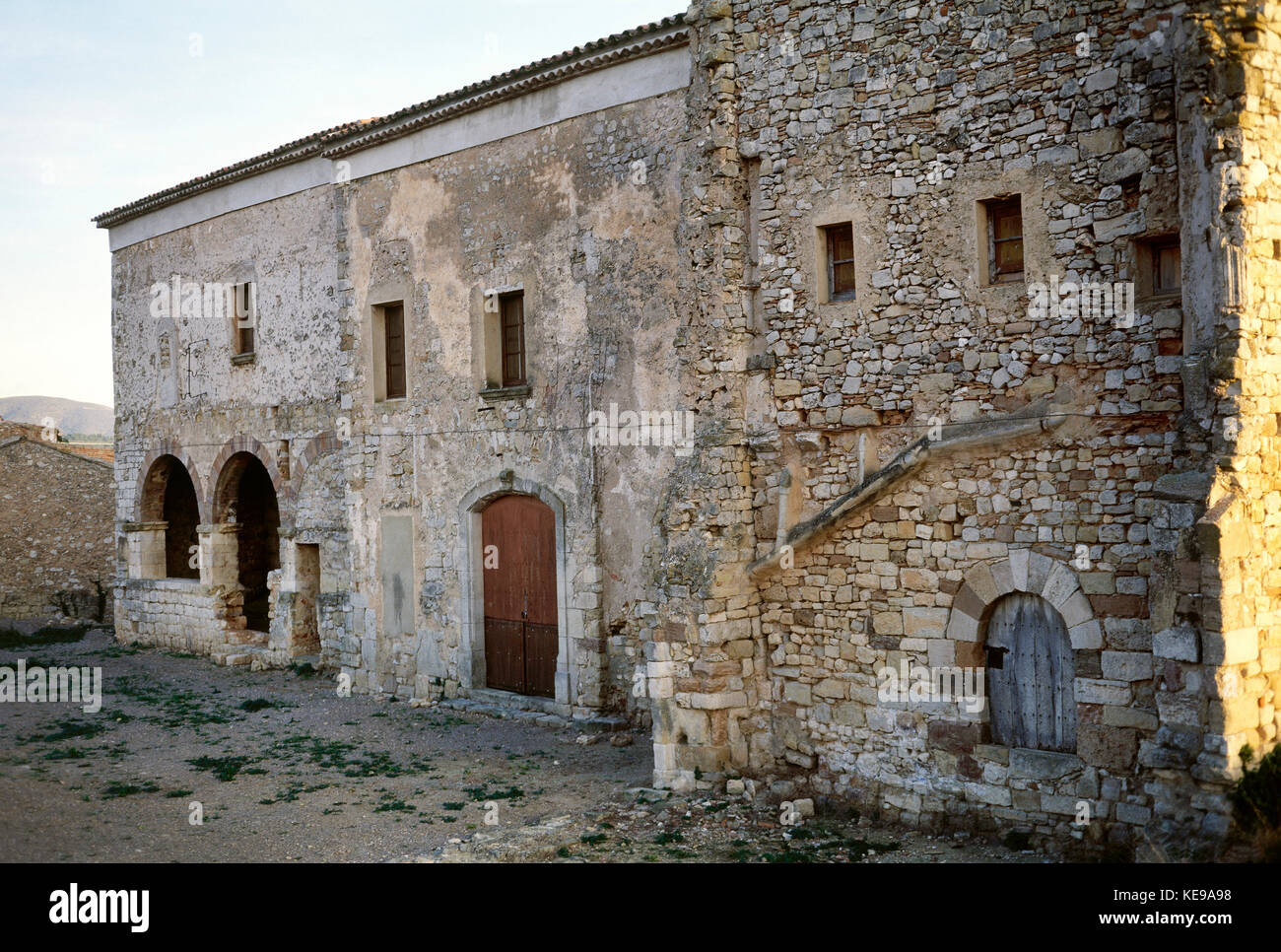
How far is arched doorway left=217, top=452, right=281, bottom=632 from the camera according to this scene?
1917cm

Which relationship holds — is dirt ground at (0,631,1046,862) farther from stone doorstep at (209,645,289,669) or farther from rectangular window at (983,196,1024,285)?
rectangular window at (983,196,1024,285)

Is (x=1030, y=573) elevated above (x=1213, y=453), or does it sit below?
below

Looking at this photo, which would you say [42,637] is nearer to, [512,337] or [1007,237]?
[512,337]

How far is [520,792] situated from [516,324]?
572 cm

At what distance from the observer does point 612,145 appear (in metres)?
12.1

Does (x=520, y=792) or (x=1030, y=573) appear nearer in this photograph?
(x=1030, y=573)

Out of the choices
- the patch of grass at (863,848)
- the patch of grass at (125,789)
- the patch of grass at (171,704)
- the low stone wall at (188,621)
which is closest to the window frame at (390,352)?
the patch of grass at (171,704)

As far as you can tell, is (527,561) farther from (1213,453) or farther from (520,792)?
(1213,453)

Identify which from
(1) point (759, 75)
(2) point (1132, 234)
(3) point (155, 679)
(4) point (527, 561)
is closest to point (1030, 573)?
(2) point (1132, 234)

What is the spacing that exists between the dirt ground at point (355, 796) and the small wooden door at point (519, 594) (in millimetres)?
716

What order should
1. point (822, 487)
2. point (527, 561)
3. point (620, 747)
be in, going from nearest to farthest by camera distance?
point (822, 487)
point (620, 747)
point (527, 561)

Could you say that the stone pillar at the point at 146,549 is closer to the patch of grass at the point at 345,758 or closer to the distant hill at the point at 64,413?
the patch of grass at the point at 345,758

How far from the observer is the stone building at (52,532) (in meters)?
22.2

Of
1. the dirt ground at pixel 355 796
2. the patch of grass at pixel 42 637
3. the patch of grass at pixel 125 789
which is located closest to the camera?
the dirt ground at pixel 355 796
